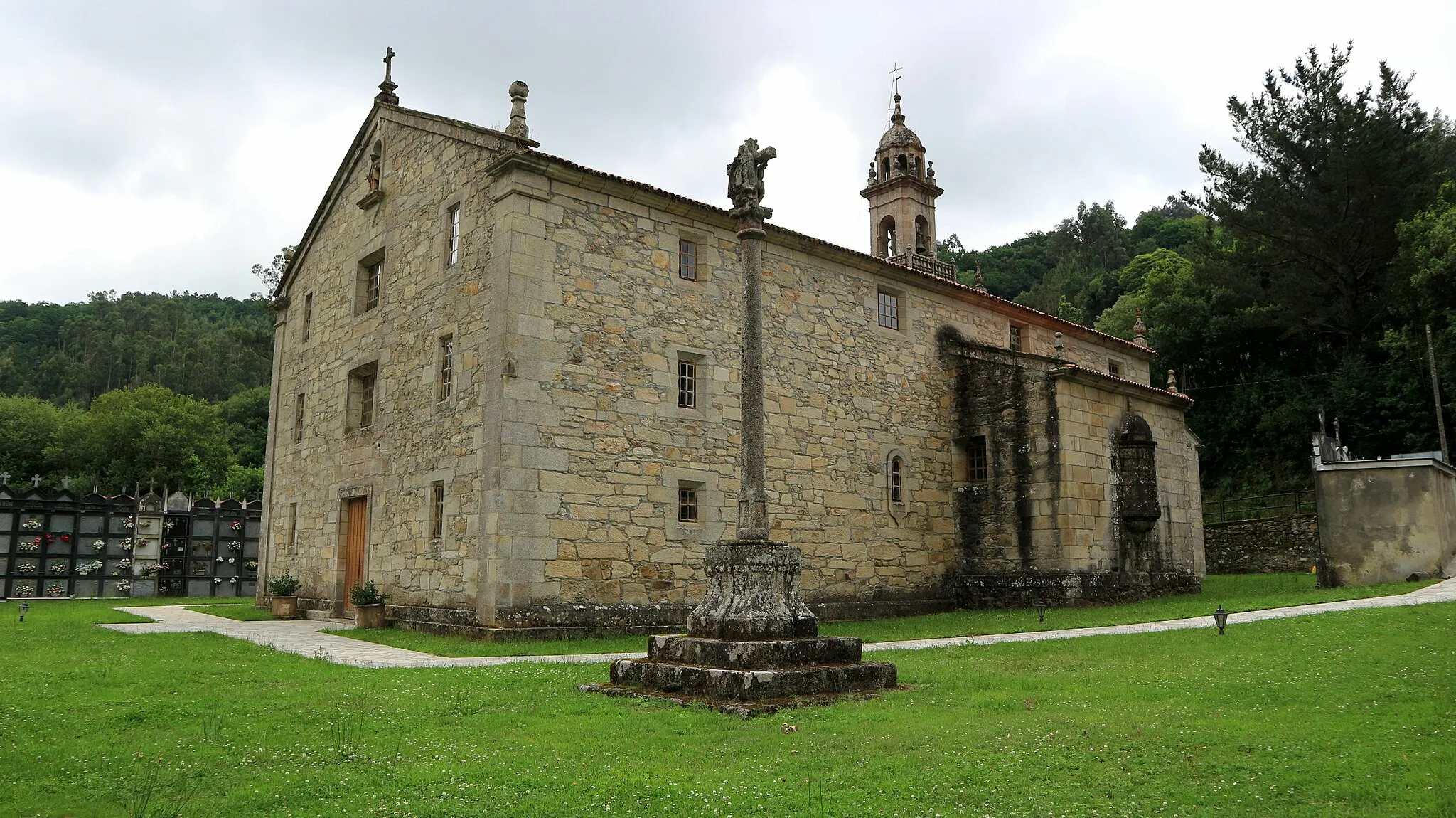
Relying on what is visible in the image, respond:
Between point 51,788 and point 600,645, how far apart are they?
8.54 metres

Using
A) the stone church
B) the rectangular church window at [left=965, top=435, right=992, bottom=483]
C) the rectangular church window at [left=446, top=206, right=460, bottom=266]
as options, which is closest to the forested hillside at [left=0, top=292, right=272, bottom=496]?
the stone church

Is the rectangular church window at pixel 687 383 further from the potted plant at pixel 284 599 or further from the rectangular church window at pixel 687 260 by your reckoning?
the potted plant at pixel 284 599

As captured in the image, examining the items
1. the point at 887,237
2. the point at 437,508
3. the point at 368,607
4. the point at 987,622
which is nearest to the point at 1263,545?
the point at 887,237

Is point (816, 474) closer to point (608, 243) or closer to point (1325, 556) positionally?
point (608, 243)

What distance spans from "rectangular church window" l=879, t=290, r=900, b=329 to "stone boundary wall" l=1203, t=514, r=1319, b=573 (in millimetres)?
13099

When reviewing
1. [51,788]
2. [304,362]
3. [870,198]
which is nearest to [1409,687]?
[51,788]

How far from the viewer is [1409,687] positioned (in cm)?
735

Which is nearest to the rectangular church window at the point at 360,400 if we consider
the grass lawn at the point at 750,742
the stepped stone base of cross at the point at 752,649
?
the grass lawn at the point at 750,742

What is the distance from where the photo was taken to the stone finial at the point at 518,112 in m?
15.4

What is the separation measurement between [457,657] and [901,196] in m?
20.0

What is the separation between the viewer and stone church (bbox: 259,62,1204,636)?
14.8 m

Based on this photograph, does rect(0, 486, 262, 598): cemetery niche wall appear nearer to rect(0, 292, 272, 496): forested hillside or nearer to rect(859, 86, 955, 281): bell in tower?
rect(0, 292, 272, 496): forested hillside

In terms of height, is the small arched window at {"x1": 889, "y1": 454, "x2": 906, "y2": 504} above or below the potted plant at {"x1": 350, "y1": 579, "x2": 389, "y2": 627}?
above

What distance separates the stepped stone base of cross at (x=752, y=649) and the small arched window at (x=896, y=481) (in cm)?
1085
